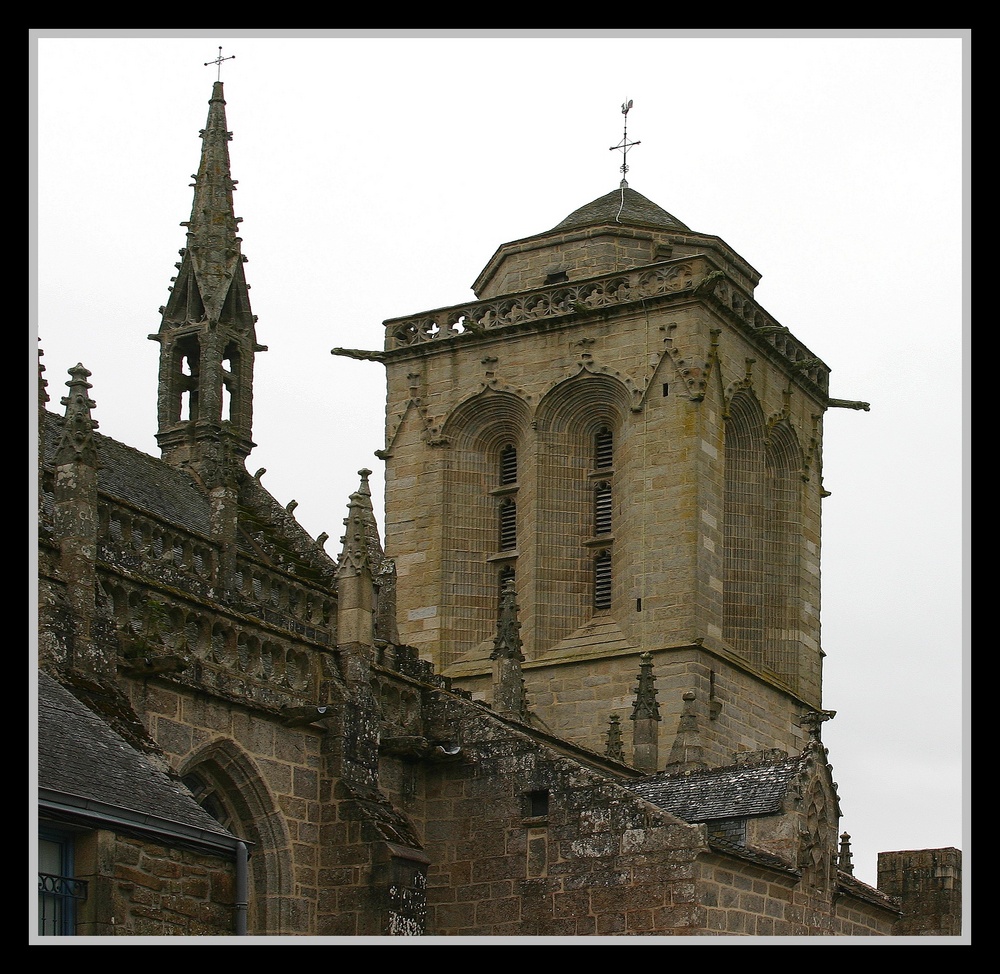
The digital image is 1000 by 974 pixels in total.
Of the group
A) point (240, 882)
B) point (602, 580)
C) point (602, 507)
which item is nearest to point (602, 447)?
point (602, 507)

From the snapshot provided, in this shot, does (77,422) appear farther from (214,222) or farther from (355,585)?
(214,222)

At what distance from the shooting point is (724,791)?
25.8m

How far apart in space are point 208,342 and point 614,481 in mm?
12063

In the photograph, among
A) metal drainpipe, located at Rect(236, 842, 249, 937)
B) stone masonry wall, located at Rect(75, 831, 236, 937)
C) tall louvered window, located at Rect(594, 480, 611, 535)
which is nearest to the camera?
stone masonry wall, located at Rect(75, 831, 236, 937)

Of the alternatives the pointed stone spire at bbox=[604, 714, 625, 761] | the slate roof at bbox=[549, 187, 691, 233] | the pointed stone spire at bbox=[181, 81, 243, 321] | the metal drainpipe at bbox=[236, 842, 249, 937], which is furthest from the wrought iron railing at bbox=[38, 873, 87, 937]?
the slate roof at bbox=[549, 187, 691, 233]

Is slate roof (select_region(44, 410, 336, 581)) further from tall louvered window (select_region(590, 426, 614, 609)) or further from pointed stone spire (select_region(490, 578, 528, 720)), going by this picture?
tall louvered window (select_region(590, 426, 614, 609))

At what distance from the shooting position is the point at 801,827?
24.7 metres

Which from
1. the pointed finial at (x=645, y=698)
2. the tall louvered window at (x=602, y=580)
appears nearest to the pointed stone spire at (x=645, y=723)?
the pointed finial at (x=645, y=698)

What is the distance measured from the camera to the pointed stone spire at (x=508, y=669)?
3209 centimetres

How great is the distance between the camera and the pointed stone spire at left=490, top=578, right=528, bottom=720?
3209cm

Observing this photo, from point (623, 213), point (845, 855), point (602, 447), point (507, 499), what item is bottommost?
Answer: point (845, 855)

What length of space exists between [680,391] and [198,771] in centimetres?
2107

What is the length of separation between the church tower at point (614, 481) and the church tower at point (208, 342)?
10393 mm

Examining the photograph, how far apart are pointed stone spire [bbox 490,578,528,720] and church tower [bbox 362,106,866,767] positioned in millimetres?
7162
